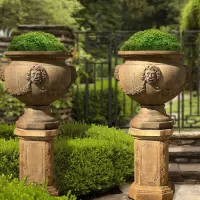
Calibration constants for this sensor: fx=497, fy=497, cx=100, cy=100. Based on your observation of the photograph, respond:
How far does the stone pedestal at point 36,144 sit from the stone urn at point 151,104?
3.08 ft

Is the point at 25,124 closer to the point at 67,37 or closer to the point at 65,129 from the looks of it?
the point at 65,129

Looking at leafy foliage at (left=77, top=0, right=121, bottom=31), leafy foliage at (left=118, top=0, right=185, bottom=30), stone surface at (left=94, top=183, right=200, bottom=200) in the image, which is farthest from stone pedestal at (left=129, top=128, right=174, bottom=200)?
leafy foliage at (left=118, top=0, right=185, bottom=30)

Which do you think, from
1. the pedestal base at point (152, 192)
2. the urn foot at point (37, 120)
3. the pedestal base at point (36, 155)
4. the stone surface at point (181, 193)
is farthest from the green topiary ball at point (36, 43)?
the stone surface at point (181, 193)

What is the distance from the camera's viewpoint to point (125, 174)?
6.41 metres

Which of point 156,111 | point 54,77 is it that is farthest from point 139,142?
point 54,77

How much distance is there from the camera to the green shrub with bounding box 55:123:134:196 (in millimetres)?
5828

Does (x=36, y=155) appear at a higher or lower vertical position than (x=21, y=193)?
lower

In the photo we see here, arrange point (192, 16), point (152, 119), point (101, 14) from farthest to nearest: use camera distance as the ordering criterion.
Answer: point (101, 14)
point (192, 16)
point (152, 119)

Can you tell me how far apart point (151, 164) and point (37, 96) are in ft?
4.93

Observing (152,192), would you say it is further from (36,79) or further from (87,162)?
(36,79)

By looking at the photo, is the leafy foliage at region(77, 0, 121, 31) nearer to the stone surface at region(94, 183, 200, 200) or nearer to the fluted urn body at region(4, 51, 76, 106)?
the stone surface at region(94, 183, 200, 200)

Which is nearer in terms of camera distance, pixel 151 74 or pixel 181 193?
pixel 151 74

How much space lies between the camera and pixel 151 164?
5621 mm

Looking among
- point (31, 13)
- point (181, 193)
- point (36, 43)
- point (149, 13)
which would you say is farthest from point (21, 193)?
point (149, 13)
